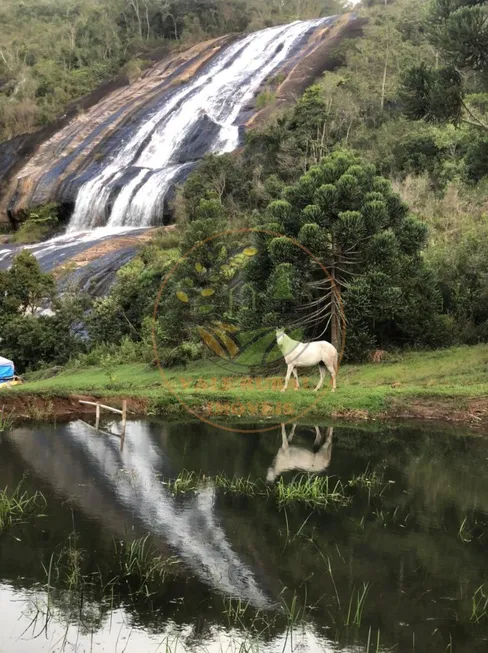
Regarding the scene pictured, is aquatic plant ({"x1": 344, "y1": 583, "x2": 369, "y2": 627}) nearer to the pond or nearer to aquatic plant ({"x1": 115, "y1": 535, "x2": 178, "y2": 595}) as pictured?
the pond

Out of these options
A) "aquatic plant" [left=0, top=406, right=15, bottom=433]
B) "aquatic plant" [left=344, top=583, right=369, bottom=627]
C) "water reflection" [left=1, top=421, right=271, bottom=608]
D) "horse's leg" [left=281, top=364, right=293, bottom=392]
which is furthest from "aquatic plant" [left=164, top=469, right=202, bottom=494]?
"aquatic plant" [left=0, top=406, right=15, bottom=433]

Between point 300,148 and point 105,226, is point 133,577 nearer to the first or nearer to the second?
point 300,148

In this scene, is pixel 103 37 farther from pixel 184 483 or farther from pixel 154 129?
pixel 184 483

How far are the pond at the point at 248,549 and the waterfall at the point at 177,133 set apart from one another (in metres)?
29.2

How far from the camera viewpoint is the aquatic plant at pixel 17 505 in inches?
430

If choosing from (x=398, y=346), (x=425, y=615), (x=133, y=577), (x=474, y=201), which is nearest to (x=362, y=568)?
(x=425, y=615)

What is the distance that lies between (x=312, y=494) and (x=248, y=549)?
2.42 meters

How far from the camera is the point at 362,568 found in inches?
359

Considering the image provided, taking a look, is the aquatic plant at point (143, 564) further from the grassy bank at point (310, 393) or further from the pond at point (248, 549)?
the grassy bank at point (310, 393)

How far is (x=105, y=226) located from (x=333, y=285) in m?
24.8

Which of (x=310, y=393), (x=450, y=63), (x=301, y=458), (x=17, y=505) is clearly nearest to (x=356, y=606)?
(x=17, y=505)

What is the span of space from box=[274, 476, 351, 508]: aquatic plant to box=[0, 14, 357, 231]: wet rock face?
30709 millimetres

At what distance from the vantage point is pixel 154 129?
5169 cm

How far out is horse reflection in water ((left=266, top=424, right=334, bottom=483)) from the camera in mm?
13649
